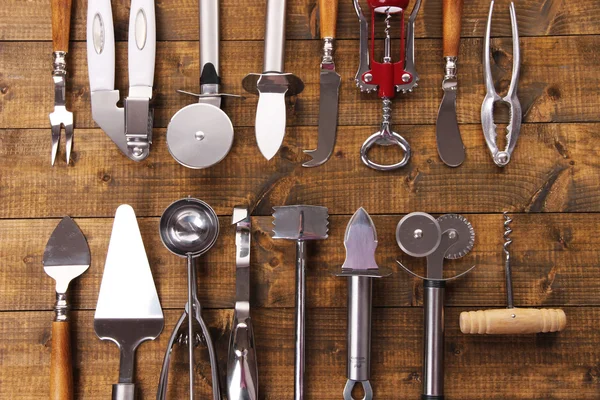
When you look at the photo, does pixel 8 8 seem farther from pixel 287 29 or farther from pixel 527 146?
pixel 527 146

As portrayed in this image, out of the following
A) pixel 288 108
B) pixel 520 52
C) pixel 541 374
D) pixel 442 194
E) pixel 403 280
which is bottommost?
pixel 541 374

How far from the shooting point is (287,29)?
1025mm

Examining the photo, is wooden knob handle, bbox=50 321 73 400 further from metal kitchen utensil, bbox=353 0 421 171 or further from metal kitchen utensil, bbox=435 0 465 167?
metal kitchen utensil, bbox=435 0 465 167

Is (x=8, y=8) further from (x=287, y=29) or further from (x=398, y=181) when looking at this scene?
(x=398, y=181)

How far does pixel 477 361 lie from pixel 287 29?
0.60 metres

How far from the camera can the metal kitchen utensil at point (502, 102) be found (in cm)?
100

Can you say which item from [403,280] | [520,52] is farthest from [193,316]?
[520,52]

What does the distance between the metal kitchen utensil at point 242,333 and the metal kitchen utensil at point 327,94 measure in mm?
143

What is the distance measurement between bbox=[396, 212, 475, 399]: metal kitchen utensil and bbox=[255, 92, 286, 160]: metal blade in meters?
0.23

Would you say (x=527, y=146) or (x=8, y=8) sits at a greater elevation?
(x=8, y=8)

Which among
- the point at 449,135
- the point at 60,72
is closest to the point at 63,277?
the point at 60,72

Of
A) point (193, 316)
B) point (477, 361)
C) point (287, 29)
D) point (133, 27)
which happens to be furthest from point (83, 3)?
point (477, 361)

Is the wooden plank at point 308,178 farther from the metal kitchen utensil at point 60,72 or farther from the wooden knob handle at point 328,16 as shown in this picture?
the wooden knob handle at point 328,16

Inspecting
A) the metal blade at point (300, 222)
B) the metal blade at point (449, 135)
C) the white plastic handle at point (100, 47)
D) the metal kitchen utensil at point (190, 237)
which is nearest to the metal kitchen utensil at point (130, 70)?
the white plastic handle at point (100, 47)
